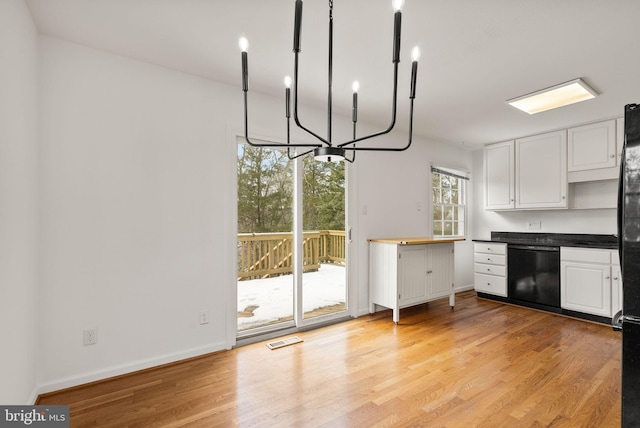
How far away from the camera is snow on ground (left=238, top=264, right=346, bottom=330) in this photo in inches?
133

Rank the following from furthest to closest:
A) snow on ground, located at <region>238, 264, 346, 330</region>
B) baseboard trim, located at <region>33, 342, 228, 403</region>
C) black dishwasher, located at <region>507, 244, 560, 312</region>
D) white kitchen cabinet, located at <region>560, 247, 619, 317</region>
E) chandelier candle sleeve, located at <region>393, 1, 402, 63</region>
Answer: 1. black dishwasher, located at <region>507, 244, 560, 312</region>
2. white kitchen cabinet, located at <region>560, 247, 619, 317</region>
3. snow on ground, located at <region>238, 264, 346, 330</region>
4. baseboard trim, located at <region>33, 342, 228, 403</region>
5. chandelier candle sleeve, located at <region>393, 1, 402, 63</region>

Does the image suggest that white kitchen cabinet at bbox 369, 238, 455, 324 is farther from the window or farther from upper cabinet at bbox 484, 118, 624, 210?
upper cabinet at bbox 484, 118, 624, 210

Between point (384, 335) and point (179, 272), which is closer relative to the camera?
point (179, 272)

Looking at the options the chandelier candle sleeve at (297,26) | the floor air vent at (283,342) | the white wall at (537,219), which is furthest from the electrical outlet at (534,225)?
the chandelier candle sleeve at (297,26)

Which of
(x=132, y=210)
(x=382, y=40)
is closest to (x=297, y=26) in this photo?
(x=382, y=40)

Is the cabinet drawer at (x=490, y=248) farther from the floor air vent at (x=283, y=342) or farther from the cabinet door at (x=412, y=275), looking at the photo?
the floor air vent at (x=283, y=342)

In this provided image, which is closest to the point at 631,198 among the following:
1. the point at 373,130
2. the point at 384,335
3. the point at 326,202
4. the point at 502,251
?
the point at 384,335

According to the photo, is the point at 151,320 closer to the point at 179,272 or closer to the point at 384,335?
the point at 179,272

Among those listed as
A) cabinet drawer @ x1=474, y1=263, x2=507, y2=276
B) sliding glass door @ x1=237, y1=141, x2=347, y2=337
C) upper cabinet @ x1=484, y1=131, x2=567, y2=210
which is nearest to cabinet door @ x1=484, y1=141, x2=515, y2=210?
upper cabinet @ x1=484, y1=131, x2=567, y2=210

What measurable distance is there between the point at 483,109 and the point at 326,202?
202cm

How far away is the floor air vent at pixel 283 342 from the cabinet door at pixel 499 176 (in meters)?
3.68

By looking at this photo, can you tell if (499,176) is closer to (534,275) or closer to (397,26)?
(534,275)

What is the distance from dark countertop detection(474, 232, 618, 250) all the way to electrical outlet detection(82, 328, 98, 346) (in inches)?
189

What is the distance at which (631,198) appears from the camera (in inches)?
45.8
